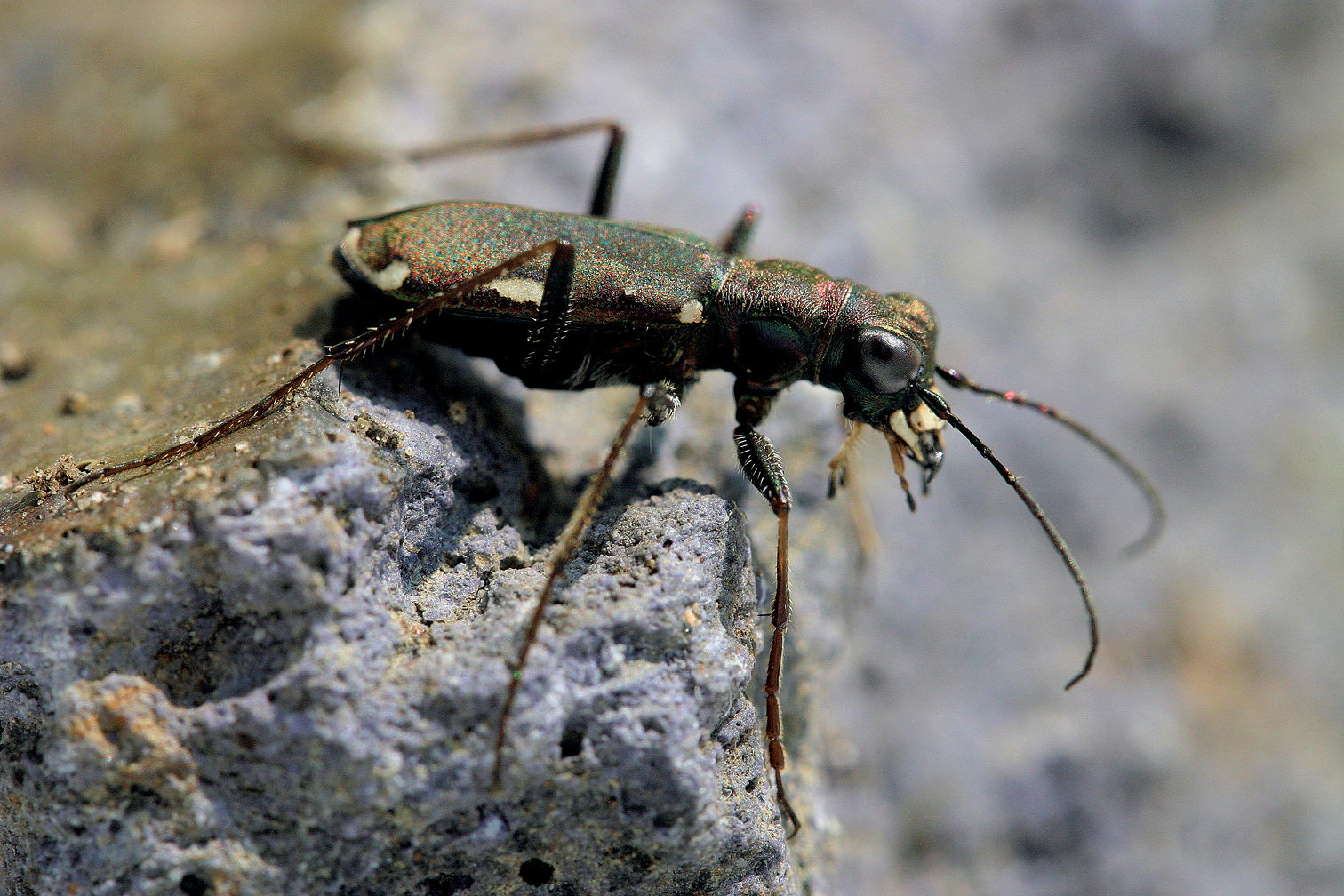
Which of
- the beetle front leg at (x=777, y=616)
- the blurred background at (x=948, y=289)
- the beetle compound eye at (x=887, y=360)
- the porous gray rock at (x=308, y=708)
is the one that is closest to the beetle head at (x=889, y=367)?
the beetle compound eye at (x=887, y=360)

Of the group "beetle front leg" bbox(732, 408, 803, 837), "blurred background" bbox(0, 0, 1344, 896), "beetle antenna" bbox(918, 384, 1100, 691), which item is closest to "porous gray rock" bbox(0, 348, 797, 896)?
"beetle front leg" bbox(732, 408, 803, 837)

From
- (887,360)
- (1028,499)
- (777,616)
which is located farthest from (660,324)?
(1028,499)

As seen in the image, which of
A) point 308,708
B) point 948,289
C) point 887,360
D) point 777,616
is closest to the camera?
point 308,708

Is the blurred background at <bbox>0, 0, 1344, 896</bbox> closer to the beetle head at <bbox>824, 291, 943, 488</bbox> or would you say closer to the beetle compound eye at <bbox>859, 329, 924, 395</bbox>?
the beetle head at <bbox>824, 291, 943, 488</bbox>

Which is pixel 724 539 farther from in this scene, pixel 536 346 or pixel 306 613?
pixel 306 613

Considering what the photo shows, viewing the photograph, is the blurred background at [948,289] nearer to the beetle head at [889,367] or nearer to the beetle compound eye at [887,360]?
the beetle head at [889,367]

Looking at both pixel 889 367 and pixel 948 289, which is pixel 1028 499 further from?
pixel 948 289

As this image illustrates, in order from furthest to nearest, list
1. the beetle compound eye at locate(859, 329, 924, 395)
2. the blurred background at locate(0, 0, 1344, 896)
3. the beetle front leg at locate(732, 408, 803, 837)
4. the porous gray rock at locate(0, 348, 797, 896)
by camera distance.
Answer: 1. the blurred background at locate(0, 0, 1344, 896)
2. the beetle compound eye at locate(859, 329, 924, 395)
3. the beetle front leg at locate(732, 408, 803, 837)
4. the porous gray rock at locate(0, 348, 797, 896)
